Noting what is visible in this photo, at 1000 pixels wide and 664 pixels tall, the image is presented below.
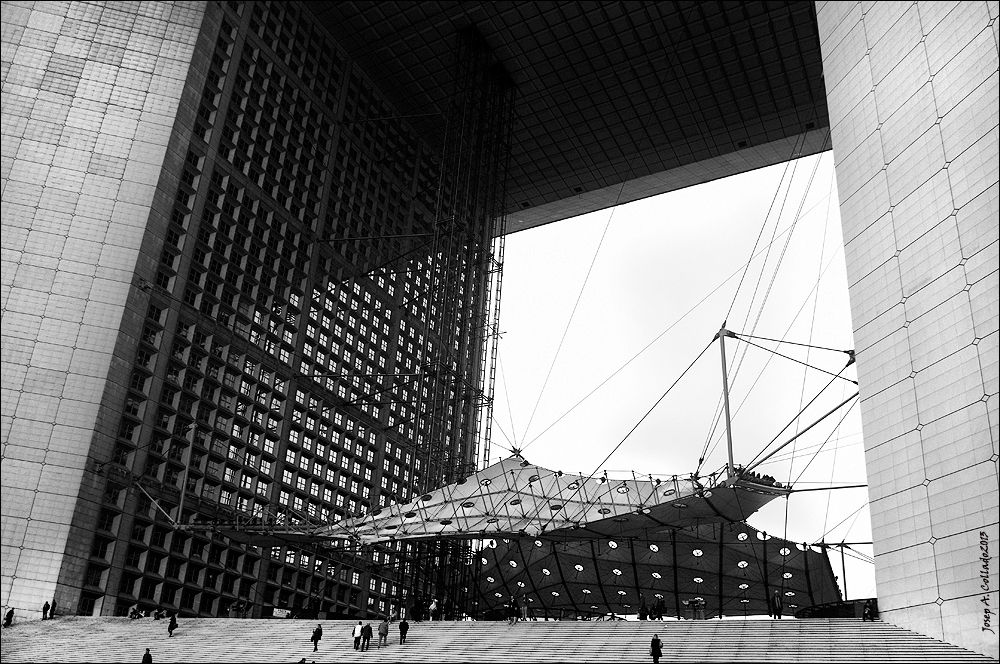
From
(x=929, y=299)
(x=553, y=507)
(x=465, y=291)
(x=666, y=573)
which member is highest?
(x=465, y=291)

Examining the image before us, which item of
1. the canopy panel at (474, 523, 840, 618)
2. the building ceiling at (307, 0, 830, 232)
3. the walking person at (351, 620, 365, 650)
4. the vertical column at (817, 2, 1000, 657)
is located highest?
the building ceiling at (307, 0, 830, 232)

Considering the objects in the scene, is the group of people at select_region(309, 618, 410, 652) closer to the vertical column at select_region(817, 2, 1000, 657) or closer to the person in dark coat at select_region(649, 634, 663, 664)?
the person in dark coat at select_region(649, 634, 663, 664)

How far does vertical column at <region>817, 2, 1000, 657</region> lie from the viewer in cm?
2405

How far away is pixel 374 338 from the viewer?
52438 millimetres

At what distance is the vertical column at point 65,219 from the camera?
113 feet

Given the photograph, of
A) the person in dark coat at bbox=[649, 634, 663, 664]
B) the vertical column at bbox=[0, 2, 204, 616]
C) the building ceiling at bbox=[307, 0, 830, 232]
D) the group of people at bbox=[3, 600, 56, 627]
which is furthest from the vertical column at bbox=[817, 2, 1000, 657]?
the vertical column at bbox=[0, 2, 204, 616]

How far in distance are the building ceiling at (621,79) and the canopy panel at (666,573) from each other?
26323mm

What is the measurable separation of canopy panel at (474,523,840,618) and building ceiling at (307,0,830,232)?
26323mm

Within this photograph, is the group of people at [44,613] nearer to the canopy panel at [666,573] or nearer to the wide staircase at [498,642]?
the wide staircase at [498,642]

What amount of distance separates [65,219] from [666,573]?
2850cm

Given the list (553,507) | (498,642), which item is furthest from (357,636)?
(553,507)

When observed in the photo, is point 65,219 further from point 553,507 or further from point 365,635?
point 553,507

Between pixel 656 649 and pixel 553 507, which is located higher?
pixel 553 507

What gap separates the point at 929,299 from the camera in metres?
27.1
